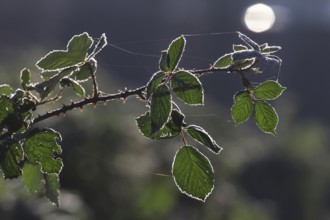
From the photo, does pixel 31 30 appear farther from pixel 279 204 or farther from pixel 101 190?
pixel 101 190

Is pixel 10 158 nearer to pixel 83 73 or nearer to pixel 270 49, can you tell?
pixel 83 73

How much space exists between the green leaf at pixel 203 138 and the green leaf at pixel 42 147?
0.67 ft

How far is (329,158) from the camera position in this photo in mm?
7711

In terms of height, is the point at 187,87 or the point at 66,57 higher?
the point at 66,57

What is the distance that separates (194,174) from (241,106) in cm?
15

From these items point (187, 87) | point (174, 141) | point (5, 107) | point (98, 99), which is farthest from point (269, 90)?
point (174, 141)

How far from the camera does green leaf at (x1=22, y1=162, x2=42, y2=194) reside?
1146mm

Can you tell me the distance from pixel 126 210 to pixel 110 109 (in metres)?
2.59

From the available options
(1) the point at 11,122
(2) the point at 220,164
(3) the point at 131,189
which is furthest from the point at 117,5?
(1) the point at 11,122

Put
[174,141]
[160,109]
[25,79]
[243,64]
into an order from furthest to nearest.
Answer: [174,141], [25,79], [243,64], [160,109]

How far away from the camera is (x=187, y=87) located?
89 centimetres

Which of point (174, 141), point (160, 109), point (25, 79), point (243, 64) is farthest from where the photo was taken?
point (174, 141)

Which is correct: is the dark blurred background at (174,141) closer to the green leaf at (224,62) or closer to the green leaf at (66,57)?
the green leaf at (224,62)

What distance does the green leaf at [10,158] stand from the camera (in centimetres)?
92
